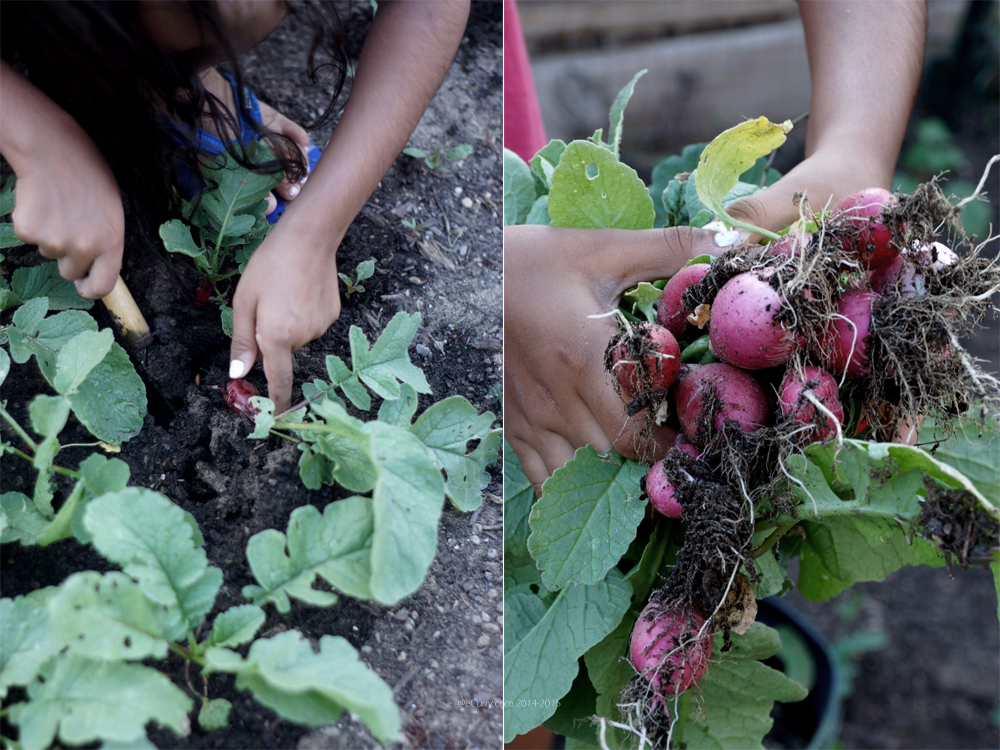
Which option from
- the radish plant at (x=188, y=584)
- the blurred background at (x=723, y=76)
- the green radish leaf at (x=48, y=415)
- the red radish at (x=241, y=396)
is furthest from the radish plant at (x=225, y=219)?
the blurred background at (x=723, y=76)

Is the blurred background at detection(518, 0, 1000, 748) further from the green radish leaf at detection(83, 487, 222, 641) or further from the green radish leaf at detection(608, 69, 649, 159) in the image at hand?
the green radish leaf at detection(83, 487, 222, 641)

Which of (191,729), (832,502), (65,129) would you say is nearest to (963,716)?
(832,502)

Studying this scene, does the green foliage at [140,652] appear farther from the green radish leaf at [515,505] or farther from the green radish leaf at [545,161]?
the green radish leaf at [545,161]

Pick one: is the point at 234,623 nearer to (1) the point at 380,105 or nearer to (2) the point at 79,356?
(2) the point at 79,356

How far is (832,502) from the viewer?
0.89 metres

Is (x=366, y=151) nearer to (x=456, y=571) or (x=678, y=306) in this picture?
(x=678, y=306)

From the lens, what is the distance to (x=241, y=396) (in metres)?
1.01

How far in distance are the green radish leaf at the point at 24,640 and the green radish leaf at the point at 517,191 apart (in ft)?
2.89

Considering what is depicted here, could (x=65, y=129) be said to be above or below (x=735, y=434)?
above

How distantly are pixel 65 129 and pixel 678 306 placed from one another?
0.80 m

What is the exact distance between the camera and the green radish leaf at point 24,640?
0.69 m

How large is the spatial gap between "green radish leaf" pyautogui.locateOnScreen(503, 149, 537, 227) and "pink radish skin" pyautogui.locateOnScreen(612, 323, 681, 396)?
0.48 metres

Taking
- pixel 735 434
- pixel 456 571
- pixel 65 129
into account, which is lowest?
pixel 456 571

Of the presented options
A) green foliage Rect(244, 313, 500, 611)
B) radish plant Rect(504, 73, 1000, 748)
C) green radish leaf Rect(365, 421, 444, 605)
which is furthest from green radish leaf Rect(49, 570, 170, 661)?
radish plant Rect(504, 73, 1000, 748)
